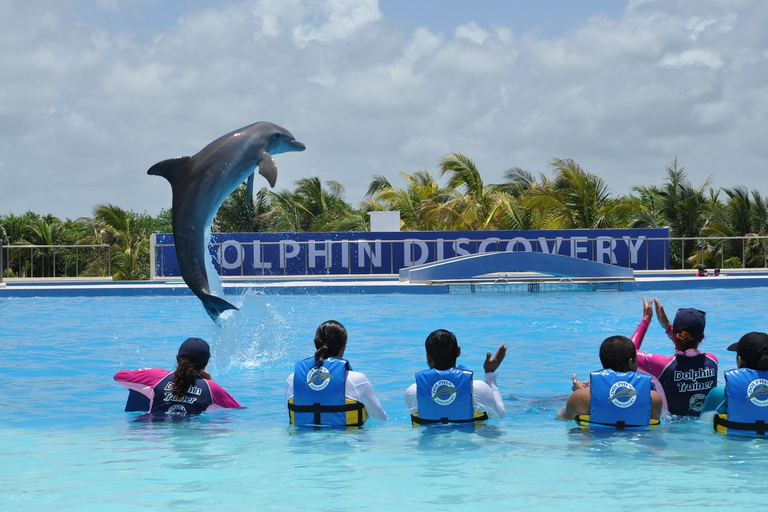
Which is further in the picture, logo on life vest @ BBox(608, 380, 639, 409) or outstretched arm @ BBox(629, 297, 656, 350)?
outstretched arm @ BBox(629, 297, 656, 350)

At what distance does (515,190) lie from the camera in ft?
111

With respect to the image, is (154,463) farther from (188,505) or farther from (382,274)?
(382,274)

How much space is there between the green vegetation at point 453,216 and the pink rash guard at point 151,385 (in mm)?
19929

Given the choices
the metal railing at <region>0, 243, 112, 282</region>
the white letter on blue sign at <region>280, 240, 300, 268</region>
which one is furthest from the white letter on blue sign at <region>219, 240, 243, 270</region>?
the metal railing at <region>0, 243, 112, 282</region>

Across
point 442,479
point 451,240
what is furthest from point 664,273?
point 442,479

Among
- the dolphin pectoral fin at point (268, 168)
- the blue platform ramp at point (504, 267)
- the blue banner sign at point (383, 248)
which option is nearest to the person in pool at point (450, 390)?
the dolphin pectoral fin at point (268, 168)

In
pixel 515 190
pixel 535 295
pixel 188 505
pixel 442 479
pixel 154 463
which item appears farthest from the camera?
pixel 515 190

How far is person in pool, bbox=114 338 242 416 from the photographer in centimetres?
546

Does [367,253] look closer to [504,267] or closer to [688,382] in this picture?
[504,267]

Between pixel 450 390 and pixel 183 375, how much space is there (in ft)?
5.70

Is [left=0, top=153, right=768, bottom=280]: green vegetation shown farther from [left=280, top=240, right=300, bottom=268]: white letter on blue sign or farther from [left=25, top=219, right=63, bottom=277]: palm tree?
[left=280, top=240, right=300, bottom=268]: white letter on blue sign

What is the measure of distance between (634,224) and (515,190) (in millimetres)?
4977

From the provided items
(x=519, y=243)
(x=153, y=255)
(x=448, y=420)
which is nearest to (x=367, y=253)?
(x=519, y=243)

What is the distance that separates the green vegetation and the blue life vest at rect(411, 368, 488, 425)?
2120 cm
